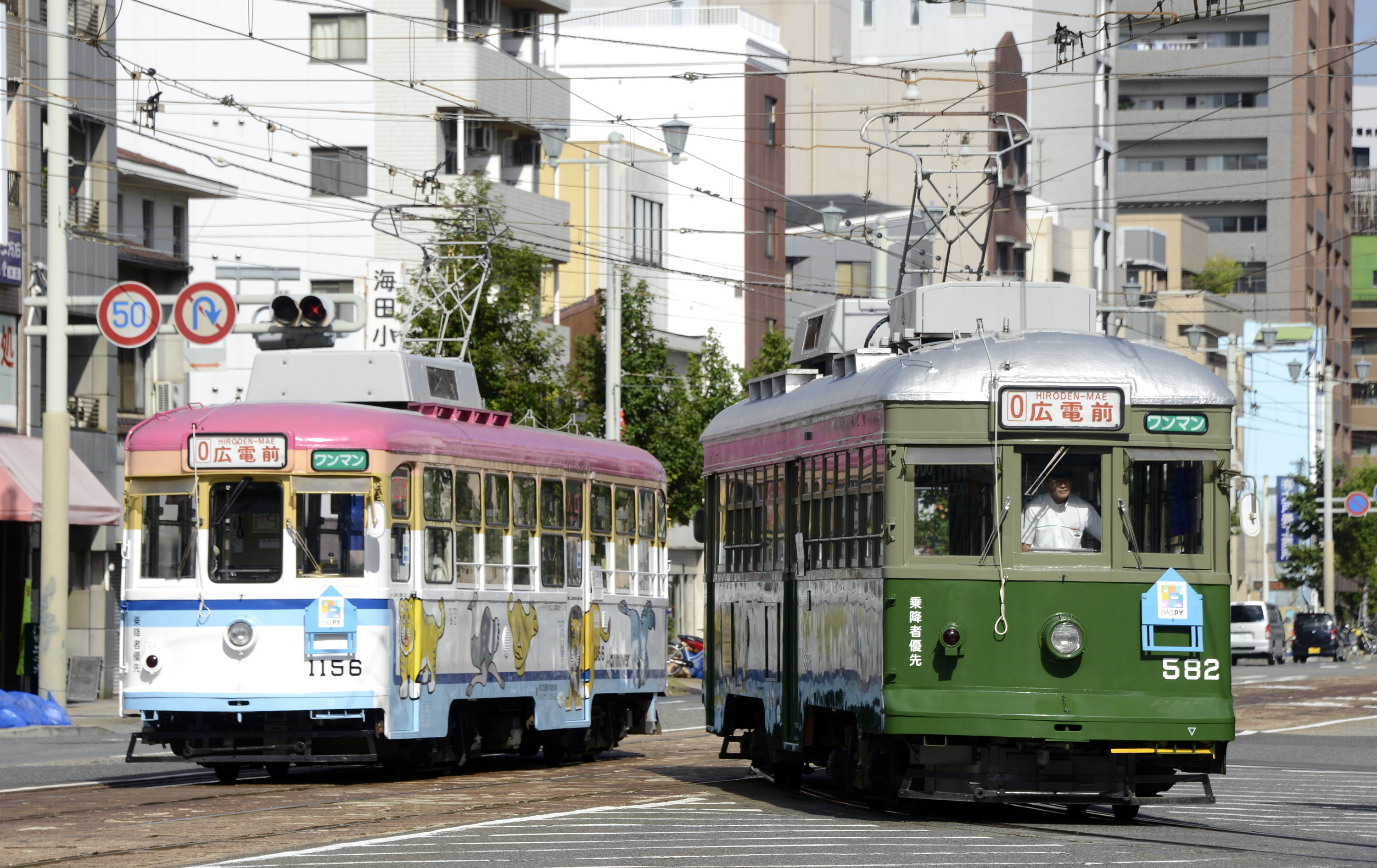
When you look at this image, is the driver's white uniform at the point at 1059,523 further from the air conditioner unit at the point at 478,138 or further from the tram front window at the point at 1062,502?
the air conditioner unit at the point at 478,138

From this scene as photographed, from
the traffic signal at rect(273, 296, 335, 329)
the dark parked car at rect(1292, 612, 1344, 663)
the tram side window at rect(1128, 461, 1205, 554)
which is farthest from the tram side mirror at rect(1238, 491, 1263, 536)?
the dark parked car at rect(1292, 612, 1344, 663)

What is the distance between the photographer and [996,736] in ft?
47.4

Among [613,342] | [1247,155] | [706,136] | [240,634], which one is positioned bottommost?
[240,634]

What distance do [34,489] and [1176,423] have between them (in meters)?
23.4

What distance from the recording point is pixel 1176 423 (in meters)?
14.9

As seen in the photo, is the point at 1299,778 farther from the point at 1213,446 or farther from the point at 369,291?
the point at 369,291

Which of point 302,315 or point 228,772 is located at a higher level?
point 302,315

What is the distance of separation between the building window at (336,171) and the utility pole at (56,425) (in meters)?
24.4

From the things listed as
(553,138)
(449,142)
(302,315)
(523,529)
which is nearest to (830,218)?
(553,138)

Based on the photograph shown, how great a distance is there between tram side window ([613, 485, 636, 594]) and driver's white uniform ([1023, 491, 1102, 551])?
8.91m

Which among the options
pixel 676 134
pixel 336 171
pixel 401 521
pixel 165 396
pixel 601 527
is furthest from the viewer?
pixel 336 171

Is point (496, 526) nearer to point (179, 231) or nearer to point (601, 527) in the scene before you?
point (601, 527)

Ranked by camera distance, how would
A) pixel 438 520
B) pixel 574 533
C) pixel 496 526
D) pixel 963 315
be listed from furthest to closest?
pixel 574 533 → pixel 496 526 → pixel 438 520 → pixel 963 315

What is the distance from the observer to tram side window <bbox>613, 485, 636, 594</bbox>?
23.4 metres
